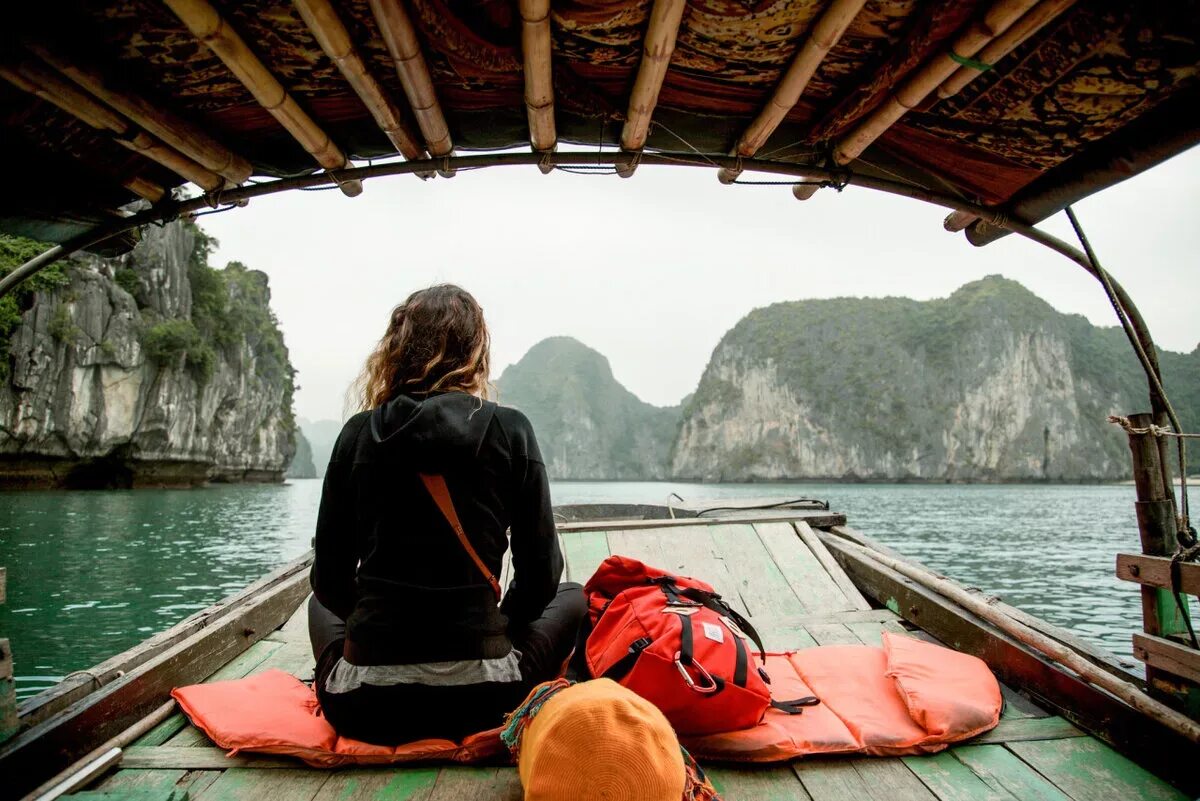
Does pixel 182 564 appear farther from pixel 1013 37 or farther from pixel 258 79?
pixel 1013 37

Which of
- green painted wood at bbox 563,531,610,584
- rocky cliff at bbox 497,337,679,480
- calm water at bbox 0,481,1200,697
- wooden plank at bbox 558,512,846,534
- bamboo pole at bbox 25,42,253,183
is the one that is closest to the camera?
bamboo pole at bbox 25,42,253,183

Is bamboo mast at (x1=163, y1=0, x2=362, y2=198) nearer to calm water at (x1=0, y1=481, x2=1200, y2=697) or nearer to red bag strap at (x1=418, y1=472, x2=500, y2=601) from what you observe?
red bag strap at (x1=418, y1=472, x2=500, y2=601)

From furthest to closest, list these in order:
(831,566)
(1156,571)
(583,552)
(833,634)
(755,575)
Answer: (583,552), (831,566), (755,575), (833,634), (1156,571)

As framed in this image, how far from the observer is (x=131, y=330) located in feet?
95.5

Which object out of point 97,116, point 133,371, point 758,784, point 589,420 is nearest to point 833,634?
point 758,784

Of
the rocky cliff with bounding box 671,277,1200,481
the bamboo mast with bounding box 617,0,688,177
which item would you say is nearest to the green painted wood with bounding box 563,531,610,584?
the bamboo mast with bounding box 617,0,688,177

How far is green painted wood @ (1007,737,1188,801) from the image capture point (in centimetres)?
178

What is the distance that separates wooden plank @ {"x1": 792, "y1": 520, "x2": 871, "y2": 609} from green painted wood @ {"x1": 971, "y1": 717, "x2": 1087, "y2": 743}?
4.92ft

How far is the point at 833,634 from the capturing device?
332cm

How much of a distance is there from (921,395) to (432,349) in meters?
101

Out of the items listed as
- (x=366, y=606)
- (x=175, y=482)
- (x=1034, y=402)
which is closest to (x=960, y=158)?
(x=366, y=606)

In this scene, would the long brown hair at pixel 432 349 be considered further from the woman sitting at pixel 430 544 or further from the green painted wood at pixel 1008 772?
the green painted wood at pixel 1008 772

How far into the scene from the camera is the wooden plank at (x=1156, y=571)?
76.2 inches

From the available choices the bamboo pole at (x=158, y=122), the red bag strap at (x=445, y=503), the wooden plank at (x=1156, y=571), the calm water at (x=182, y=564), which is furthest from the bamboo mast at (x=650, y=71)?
the calm water at (x=182, y=564)
